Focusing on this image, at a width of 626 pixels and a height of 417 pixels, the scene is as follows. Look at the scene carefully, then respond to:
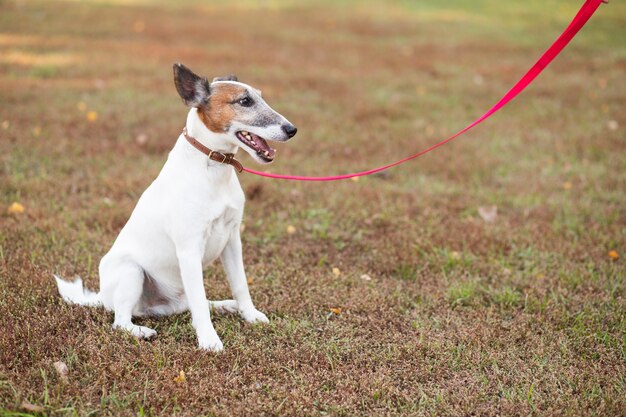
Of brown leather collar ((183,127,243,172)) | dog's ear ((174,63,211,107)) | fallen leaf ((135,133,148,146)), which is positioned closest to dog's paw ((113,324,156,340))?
brown leather collar ((183,127,243,172))

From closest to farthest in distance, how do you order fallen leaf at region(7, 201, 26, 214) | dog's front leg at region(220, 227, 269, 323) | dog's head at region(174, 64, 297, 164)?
dog's head at region(174, 64, 297, 164) < dog's front leg at region(220, 227, 269, 323) < fallen leaf at region(7, 201, 26, 214)

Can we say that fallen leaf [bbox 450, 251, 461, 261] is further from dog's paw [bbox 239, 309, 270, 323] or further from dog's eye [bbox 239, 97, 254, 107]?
dog's eye [bbox 239, 97, 254, 107]

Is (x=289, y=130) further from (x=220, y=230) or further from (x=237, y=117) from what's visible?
(x=220, y=230)

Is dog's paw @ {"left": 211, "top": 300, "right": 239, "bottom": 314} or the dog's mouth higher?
the dog's mouth

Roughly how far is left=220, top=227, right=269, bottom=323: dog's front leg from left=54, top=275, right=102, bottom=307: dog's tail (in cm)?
92

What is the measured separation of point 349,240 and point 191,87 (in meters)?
2.44

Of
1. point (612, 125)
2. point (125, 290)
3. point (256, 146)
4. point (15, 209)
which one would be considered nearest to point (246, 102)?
point (256, 146)

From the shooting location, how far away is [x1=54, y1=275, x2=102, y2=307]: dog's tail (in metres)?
4.01

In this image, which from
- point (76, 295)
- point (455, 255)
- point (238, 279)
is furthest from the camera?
point (455, 255)

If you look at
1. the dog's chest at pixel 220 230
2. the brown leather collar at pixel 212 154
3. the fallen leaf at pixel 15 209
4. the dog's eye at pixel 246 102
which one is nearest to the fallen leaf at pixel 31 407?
the dog's chest at pixel 220 230

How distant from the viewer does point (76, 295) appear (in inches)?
159

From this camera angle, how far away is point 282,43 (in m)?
14.0

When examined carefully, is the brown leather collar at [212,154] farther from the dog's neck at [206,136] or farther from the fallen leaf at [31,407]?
the fallen leaf at [31,407]

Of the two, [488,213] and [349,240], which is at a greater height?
[488,213]
